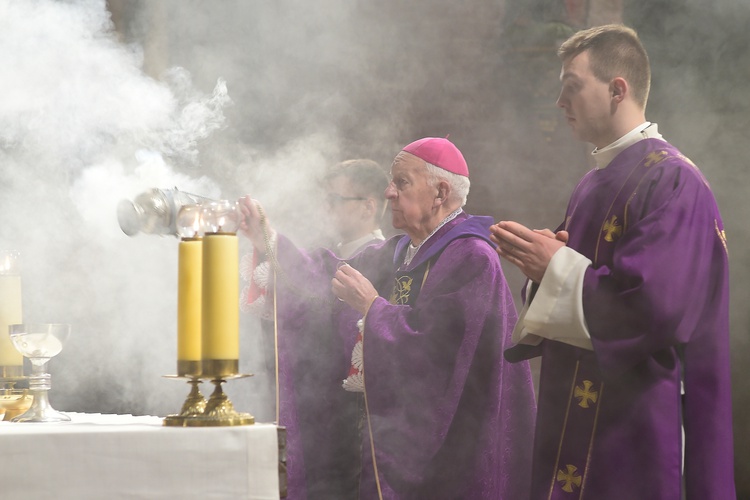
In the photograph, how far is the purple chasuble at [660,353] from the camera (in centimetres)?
222

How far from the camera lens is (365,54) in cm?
526

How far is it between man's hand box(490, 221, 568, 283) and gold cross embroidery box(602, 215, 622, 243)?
11 centimetres

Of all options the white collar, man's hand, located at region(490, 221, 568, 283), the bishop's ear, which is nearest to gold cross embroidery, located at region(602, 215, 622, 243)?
man's hand, located at region(490, 221, 568, 283)

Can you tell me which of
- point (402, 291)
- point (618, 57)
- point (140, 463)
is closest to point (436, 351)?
point (402, 291)

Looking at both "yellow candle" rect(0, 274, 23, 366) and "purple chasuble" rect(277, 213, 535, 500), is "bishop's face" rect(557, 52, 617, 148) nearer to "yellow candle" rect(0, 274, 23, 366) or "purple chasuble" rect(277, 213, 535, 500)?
"purple chasuble" rect(277, 213, 535, 500)

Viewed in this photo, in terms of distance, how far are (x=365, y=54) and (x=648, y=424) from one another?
347cm

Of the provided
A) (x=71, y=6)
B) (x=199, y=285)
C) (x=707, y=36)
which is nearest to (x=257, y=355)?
(x=71, y=6)

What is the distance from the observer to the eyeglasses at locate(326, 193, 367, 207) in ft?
13.6

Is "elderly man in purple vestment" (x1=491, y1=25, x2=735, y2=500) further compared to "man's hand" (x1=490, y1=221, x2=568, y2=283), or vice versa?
"man's hand" (x1=490, y1=221, x2=568, y2=283)

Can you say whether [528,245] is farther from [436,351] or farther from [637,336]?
[436,351]

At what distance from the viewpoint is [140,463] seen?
150cm

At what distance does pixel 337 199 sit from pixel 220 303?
261cm

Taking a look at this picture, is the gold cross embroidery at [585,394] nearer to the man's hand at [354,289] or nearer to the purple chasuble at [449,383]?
the purple chasuble at [449,383]

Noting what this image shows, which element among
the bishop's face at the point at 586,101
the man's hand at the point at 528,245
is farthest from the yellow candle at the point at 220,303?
the bishop's face at the point at 586,101
